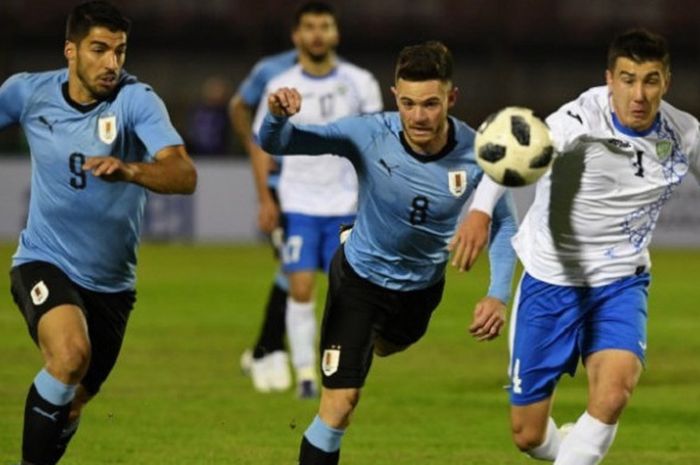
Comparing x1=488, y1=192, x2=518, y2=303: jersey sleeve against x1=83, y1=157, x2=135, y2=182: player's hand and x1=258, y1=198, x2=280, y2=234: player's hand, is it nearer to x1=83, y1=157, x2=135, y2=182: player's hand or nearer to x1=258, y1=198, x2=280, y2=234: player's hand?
x1=83, y1=157, x2=135, y2=182: player's hand

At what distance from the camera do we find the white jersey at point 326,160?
39.5ft

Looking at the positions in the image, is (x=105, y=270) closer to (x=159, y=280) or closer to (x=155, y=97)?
(x=155, y=97)

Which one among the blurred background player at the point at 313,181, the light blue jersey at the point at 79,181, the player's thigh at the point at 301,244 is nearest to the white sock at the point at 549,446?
the light blue jersey at the point at 79,181

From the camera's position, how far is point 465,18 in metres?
30.4

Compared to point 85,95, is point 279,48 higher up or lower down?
lower down

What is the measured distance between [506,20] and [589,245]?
23.2 meters

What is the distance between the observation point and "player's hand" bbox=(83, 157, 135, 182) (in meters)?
6.84

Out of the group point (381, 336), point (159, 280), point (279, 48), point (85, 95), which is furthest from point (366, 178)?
point (279, 48)

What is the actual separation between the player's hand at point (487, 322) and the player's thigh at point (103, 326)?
172cm

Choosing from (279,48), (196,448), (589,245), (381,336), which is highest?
(589,245)

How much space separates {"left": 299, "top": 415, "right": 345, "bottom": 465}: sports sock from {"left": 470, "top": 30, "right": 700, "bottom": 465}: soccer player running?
35.4 inches

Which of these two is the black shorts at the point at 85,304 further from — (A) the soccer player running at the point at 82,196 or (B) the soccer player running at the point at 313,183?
(B) the soccer player running at the point at 313,183

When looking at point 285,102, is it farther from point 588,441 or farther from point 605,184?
point 588,441

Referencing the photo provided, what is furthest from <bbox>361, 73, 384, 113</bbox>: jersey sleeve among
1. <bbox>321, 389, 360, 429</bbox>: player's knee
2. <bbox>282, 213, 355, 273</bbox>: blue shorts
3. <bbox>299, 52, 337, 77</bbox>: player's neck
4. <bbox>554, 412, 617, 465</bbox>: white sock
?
<bbox>554, 412, 617, 465</bbox>: white sock
